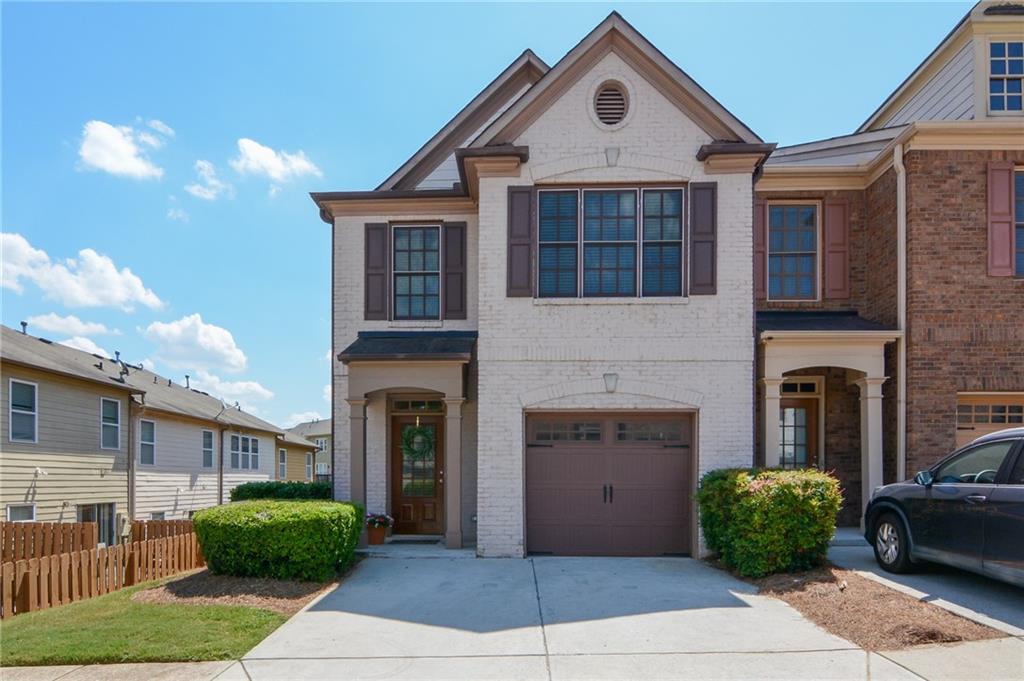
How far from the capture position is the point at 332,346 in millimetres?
12422

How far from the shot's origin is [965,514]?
7.51 meters

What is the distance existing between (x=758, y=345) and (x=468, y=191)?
563cm

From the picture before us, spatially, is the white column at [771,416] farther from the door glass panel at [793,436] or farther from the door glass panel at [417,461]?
the door glass panel at [417,461]

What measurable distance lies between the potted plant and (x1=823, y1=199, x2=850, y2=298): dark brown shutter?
29.7 ft

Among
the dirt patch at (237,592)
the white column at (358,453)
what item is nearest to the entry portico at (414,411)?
the white column at (358,453)

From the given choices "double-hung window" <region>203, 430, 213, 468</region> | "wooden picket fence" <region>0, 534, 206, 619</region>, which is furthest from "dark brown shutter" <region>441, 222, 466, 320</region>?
"double-hung window" <region>203, 430, 213, 468</region>

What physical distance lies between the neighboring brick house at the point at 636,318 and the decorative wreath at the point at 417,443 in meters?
0.35

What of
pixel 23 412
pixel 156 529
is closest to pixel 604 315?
pixel 156 529

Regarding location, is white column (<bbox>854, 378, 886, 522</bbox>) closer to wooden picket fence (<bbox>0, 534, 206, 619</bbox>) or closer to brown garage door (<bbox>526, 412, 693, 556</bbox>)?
brown garage door (<bbox>526, 412, 693, 556</bbox>)

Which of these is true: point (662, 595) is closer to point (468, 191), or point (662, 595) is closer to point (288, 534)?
point (288, 534)

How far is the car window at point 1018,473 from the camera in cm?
716

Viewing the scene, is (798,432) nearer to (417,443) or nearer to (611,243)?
(611,243)

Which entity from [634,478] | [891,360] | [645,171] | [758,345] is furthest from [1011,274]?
[634,478]

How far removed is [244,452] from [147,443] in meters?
7.45
